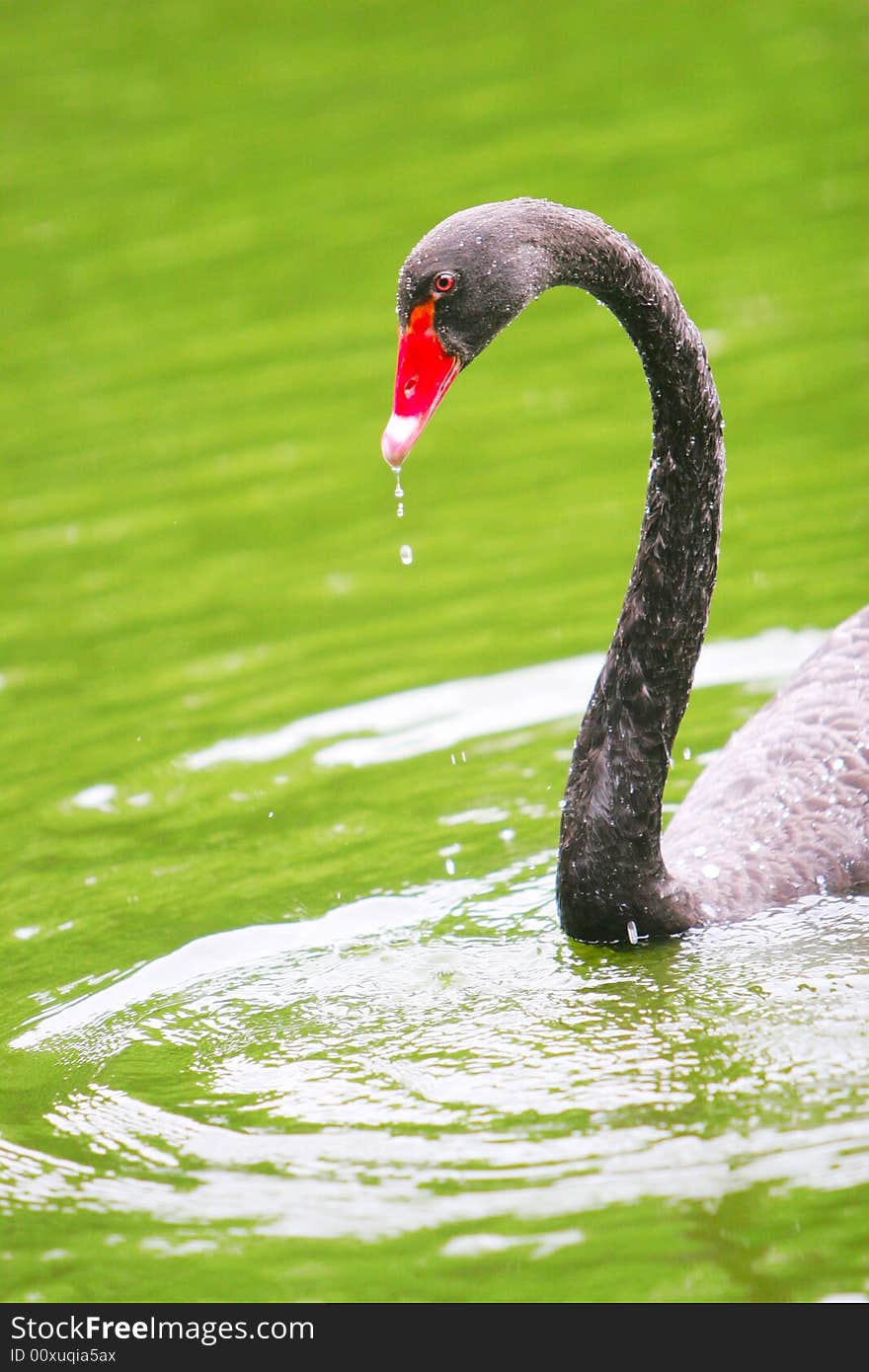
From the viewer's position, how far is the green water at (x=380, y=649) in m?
3.88

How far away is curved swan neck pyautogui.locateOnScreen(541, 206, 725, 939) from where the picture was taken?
4688 mm

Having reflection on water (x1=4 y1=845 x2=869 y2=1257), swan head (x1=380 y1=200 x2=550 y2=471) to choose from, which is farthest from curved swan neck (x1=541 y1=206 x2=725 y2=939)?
swan head (x1=380 y1=200 x2=550 y2=471)

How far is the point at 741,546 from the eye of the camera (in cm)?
737

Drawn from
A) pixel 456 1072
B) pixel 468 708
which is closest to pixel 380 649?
pixel 468 708

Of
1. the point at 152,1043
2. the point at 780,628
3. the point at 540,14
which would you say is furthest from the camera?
the point at 540,14

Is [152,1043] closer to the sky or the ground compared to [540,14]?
closer to the ground

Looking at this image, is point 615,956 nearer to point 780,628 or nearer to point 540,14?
point 780,628

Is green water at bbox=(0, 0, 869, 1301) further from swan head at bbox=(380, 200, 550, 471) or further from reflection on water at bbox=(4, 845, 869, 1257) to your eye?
swan head at bbox=(380, 200, 550, 471)

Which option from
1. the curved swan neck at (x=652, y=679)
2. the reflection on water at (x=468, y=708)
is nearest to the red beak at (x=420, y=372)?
the curved swan neck at (x=652, y=679)

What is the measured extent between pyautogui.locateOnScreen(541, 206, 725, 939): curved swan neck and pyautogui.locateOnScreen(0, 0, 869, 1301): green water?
188mm

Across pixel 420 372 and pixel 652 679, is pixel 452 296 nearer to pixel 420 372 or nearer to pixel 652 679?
pixel 420 372

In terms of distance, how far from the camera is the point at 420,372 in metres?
4.14
